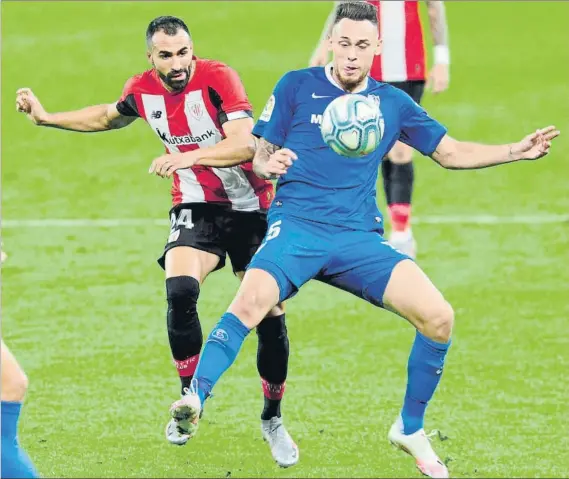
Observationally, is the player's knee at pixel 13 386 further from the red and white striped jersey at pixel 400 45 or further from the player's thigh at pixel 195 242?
the red and white striped jersey at pixel 400 45

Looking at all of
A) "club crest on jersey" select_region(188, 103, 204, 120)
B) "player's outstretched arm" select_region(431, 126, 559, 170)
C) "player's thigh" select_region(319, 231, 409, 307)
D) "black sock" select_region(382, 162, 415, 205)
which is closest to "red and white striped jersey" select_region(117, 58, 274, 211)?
"club crest on jersey" select_region(188, 103, 204, 120)

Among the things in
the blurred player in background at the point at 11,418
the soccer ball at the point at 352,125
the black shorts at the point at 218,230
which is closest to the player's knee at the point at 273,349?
the black shorts at the point at 218,230

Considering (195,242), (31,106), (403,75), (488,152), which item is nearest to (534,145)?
(488,152)

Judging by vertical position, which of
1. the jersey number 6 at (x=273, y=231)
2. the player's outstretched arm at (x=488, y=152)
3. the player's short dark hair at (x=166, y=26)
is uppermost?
the player's short dark hair at (x=166, y=26)

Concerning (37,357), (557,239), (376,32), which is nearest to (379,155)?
(376,32)

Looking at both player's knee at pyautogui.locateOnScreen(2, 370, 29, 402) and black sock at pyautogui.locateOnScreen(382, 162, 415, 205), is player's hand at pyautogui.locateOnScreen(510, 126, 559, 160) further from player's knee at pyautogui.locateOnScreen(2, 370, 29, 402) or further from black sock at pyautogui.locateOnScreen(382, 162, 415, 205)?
black sock at pyautogui.locateOnScreen(382, 162, 415, 205)

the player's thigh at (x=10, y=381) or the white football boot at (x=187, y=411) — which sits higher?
the player's thigh at (x=10, y=381)

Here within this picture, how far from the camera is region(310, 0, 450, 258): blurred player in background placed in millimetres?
11477

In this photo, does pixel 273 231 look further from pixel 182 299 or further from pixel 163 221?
pixel 163 221

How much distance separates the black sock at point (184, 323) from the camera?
25.7 ft

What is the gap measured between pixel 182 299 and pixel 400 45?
4.54 meters

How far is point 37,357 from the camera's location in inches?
384

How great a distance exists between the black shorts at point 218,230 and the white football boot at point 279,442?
0.90m

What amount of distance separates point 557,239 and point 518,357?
114 inches
